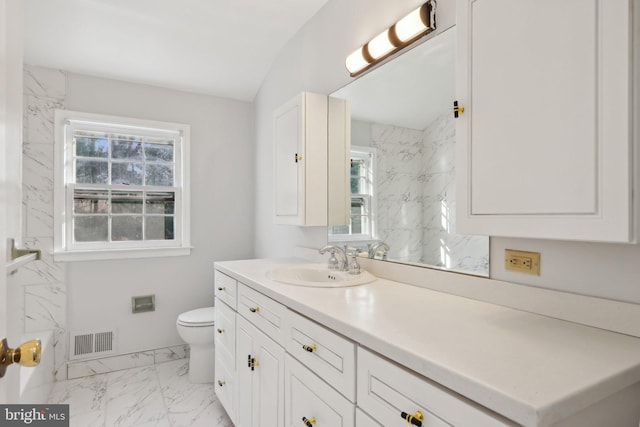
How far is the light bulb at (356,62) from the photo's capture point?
1856 mm

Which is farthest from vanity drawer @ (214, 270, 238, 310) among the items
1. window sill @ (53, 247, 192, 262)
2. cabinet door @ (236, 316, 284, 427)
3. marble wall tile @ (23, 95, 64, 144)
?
marble wall tile @ (23, 95, 64, 144)

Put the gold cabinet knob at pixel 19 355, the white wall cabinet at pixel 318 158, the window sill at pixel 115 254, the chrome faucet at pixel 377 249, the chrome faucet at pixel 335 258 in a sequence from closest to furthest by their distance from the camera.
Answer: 1. the gold cabinet knob at pixel 19 355
2. the chrome faucet at pixel 377 249
3. the chrome faucet at pixel 335 258
4. the white wall cabinet at pixel 318 158
5. the window sill at pixel 115 254

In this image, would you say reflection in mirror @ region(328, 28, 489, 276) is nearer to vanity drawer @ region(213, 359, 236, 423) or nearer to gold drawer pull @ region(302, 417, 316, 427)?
gold drawer pull @ region(302, 417, 316, 427)

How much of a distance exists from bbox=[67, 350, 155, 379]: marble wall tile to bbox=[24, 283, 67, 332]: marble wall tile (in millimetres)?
349

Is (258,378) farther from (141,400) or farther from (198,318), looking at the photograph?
(141,400)

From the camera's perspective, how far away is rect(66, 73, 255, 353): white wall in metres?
2.76

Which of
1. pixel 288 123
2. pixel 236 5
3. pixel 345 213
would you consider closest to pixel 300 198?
pixel 345 213

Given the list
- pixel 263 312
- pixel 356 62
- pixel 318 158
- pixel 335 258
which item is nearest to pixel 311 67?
pixel 356 62

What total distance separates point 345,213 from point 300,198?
1.05 ft

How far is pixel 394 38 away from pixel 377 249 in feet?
3.34

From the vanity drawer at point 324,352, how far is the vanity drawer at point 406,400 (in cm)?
4

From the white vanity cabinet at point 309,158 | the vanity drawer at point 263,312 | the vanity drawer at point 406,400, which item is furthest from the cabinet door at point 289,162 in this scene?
the vanity drawer at point 406,400

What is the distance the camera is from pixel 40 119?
2605 millimetres

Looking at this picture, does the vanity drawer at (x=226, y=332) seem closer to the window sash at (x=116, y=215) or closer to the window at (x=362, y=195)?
the window at (x=362, y=195)
